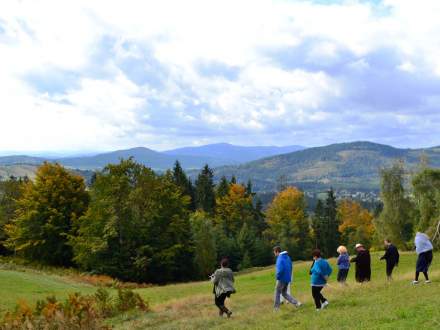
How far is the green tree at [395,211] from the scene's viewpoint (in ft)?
214

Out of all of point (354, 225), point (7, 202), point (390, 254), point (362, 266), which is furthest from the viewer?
point (354, 225)

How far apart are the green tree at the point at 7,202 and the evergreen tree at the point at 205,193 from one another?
29.7 metres

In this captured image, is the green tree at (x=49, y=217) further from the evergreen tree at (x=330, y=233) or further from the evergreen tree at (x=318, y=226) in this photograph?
the evergreen tree at (x=330, y=233)

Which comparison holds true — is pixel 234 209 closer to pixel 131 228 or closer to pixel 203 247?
pixel 203 247

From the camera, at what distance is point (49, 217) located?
5612cm

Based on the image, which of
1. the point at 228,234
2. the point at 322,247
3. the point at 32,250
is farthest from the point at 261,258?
the point at 32,250

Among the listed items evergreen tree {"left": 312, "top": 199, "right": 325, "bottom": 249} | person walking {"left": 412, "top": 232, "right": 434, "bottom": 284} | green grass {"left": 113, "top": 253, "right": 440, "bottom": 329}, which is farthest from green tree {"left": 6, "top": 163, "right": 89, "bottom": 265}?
evergreen tree {"left": 312, "top": 199, "right": 325, "bottom": 249}

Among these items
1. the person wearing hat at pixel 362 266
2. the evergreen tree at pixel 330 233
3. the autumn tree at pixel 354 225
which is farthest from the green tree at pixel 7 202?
the autumn tree at pixel 354 225

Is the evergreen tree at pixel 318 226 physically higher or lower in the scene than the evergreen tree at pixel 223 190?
lower

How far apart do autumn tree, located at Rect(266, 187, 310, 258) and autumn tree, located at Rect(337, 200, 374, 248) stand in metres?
12.7

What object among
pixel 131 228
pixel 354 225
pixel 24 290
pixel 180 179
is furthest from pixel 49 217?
pixel 354 225

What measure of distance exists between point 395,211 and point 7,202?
5400cm

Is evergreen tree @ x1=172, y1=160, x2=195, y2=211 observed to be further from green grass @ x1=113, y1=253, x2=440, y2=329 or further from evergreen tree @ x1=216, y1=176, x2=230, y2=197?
green grass @ x1=113, y1=253, x2=440, y2=329

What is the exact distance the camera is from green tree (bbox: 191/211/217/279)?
2345 inches
